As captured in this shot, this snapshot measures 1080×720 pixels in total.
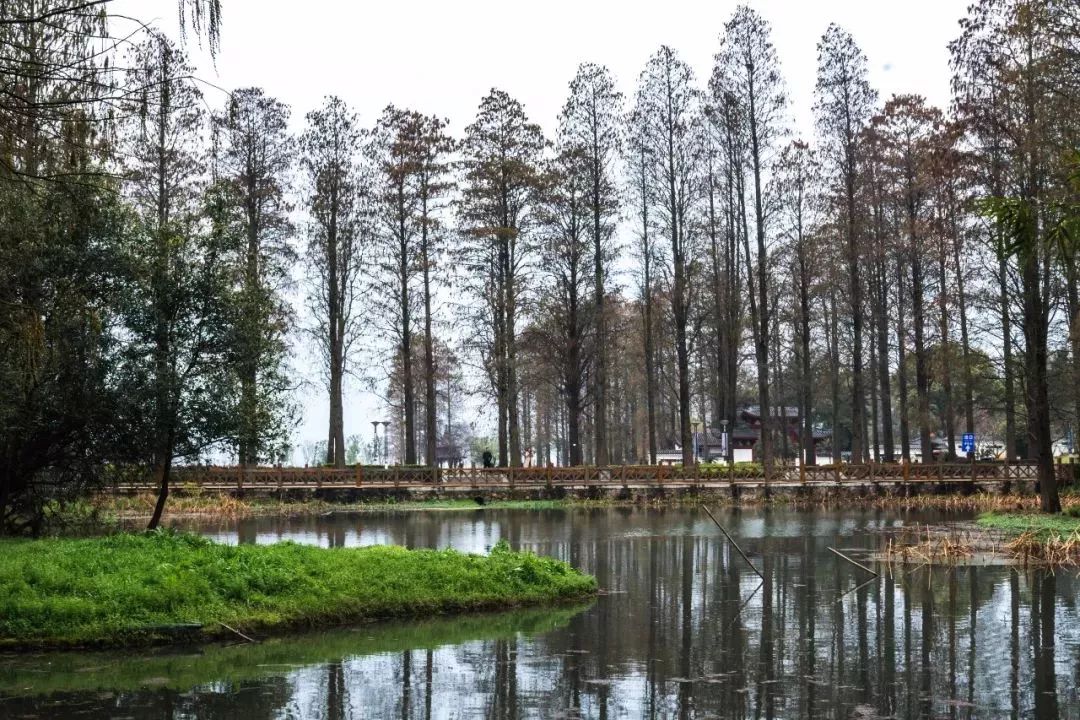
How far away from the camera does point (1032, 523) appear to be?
2867cm

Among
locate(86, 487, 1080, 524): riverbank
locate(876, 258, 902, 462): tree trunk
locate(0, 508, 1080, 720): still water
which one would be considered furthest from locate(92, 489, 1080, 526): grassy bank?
locate(0, 508, 1080, 720): still water

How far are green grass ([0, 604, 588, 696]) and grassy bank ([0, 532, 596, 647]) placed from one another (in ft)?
1.34

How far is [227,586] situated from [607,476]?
34736 mm

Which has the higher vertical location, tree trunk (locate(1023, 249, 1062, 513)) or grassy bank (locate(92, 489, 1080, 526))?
tree trunk (locate(1023, 249, 1062, 513))

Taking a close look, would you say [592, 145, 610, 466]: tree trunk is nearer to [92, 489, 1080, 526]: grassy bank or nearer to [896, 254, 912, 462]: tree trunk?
[92, 489, 1080, 526]: grassy bank

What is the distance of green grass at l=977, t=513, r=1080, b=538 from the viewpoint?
2544 cm

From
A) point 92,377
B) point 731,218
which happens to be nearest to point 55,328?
point 92,377

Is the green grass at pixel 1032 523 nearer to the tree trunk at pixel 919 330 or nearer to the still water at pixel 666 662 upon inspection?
the still water at pixel 666 662

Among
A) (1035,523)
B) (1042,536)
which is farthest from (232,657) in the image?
(1035,523)

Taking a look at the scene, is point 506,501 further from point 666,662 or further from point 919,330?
point 666,662

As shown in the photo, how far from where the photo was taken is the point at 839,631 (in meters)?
14.4

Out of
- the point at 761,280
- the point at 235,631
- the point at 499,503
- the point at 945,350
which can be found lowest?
the point at 499,503

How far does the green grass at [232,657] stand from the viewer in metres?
11.2

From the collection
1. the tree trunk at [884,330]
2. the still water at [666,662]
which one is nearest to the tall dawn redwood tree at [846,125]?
the tree trunk at [884,330]
